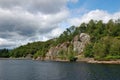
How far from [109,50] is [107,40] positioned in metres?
8.57

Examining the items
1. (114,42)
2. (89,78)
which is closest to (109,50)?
(114,42)

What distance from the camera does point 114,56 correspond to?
176375 mm

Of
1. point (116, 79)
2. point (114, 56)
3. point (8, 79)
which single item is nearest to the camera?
point (116, 79)

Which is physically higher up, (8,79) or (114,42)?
(114,42)

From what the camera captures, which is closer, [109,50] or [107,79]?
[107,79]

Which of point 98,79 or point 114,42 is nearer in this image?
point 98,79

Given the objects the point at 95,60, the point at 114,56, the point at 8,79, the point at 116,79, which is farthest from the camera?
the point at 95,60

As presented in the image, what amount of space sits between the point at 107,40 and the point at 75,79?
111213mm

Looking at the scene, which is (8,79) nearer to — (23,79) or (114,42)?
(23,79)

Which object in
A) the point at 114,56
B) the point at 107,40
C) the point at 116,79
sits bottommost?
the point at 116,79

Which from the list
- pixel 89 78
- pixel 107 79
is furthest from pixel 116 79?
pixel 89 78

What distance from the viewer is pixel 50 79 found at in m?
86.1

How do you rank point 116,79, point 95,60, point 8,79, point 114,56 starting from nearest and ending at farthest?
point 116,79 < point 8,79 < point 114,56 < point 95,60

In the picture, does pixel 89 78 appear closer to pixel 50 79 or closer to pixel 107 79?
pixel 107 79
